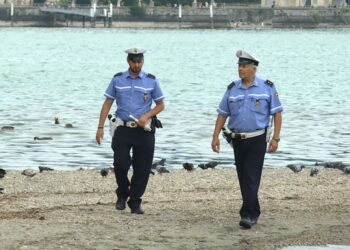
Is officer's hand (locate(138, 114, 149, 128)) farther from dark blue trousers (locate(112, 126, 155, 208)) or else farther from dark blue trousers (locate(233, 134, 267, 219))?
dark blue trousers (locate(233, 134, 267, 219))

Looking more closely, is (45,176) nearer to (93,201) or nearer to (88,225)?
(93,201)

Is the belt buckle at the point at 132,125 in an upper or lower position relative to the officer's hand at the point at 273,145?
upper

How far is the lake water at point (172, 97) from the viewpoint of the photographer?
29.9 metres

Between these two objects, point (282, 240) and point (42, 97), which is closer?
point (282, 240)

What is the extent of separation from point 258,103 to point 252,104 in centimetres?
7

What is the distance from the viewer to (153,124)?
1567 centimetres

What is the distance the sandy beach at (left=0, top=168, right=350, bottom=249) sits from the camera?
1403 centimetres

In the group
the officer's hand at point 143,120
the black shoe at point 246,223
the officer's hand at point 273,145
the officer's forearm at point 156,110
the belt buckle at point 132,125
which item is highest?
the officer's forearm at point 156,110

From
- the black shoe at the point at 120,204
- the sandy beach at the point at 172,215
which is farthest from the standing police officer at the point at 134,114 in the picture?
the sandy beach at the point at 172,215

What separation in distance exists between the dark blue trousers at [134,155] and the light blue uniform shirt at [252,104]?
1.27m

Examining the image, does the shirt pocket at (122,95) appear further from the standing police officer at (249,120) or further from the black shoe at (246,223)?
the black shoe at (246,223)

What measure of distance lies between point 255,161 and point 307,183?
6.10 m

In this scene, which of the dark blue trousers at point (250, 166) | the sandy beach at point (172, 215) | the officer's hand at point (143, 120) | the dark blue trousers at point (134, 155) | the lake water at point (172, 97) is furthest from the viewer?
the lake water at point (172, 97)

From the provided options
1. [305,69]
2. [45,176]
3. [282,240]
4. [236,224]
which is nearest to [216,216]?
[236,224]
